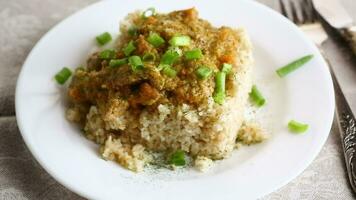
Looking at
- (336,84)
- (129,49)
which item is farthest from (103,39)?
(336,84)

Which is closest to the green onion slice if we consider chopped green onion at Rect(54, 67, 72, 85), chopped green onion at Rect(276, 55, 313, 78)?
chopped green onion at Rect(276, 55, 313, 78)

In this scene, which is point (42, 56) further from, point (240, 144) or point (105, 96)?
point (240, 144)

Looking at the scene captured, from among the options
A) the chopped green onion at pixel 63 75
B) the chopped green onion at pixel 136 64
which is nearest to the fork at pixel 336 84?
the chopped green onion at pixel 136 64

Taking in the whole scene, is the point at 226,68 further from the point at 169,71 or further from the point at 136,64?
the point at 136,64

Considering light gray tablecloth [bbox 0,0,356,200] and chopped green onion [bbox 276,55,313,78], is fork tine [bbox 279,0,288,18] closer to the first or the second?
light gray tablecloth [bbox 0,0,356,200]

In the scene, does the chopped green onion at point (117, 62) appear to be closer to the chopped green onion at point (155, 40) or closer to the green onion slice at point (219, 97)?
the chopped green onion at point (155, 40)

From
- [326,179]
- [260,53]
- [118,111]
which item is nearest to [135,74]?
[118,111]

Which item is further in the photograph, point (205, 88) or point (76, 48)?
point (76, 48)
